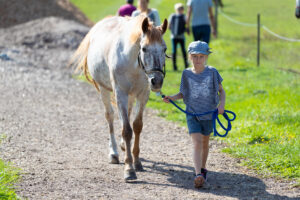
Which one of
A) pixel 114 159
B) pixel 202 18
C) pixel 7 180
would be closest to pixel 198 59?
pixel 114 159

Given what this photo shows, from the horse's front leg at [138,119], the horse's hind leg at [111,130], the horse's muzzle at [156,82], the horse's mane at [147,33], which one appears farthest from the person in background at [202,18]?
the horse's muzzle at [156,82]

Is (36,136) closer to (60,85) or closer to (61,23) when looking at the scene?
(60,85)

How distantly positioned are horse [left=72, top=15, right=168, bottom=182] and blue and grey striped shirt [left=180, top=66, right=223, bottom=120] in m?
0.37

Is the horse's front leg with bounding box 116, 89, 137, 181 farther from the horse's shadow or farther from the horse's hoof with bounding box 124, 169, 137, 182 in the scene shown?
the horse's shadow

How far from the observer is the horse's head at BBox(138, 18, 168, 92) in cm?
478

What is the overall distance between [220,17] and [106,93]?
2299 cm

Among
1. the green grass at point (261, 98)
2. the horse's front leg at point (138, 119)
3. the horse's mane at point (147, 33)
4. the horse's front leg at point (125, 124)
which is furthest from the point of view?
the green grass at point (261, 98)

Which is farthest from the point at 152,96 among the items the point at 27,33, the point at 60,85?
the point at 27,33

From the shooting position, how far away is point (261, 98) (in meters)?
9.08

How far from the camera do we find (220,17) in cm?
2850

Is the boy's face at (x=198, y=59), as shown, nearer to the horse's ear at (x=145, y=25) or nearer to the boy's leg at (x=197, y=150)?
the horse's ear at (x=145, y=25)

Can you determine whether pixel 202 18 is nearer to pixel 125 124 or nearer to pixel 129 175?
pixel 125 124

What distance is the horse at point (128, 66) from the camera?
486cm

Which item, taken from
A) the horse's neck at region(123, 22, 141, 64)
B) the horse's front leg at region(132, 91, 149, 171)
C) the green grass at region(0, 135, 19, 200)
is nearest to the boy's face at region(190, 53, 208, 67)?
the horse's neck at region(123, 22, 141, 64)
